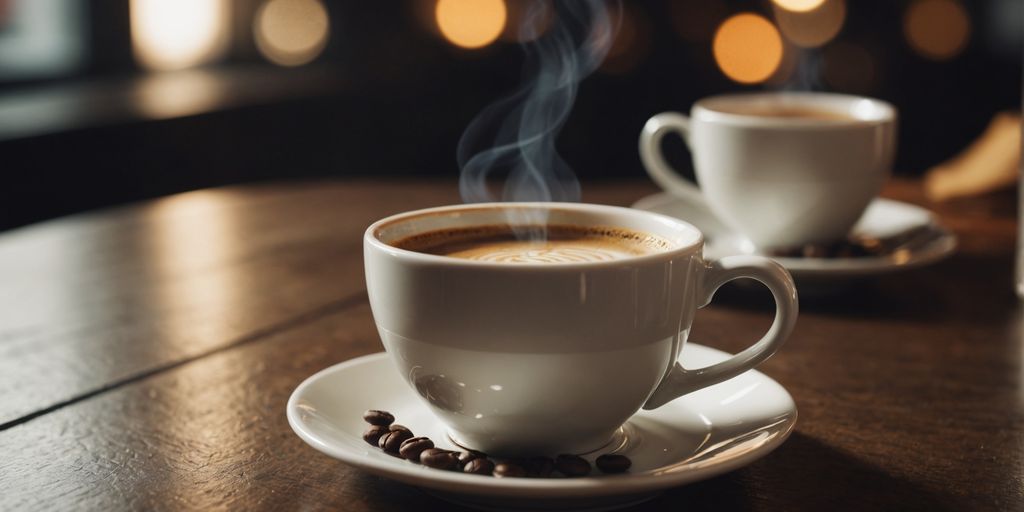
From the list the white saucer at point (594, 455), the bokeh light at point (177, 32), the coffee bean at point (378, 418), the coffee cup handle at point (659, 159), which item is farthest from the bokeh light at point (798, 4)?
the coffee bean at point (378, 418)

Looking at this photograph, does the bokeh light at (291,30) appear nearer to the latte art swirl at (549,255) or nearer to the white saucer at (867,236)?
the white saucer at (867,236)

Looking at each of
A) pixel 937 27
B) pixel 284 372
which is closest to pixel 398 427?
pixel 284 372

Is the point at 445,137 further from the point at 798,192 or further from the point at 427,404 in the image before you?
the point at 427,404

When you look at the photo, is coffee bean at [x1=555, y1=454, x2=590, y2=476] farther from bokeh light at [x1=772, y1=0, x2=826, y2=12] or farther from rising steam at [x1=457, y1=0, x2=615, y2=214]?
bokeh light at [x1=772, y1=0, x2=826, y2=12]

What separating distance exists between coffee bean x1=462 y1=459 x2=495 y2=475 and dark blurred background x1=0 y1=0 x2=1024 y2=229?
2.76 metres

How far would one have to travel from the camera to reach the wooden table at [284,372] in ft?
2.19

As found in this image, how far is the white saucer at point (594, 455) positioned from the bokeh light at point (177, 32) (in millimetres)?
3363

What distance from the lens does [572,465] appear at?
2.11ft

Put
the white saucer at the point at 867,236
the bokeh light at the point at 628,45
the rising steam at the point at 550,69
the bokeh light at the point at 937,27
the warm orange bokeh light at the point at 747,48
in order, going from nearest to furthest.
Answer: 1. the white saucer at the point at 867,236
2. the rising steam at the point at 550,69
3. the bokeh light at the point at 937,27
4. the warm orange bokeh light at the point at 747,48
5. the bokeh light at the point at 628,45

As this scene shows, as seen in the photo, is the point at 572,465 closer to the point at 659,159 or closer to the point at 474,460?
the point at 474,460

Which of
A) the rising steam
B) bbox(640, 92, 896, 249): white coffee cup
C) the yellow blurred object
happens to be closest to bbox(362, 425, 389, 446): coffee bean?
bbox(640, 92, 896, 249): white coffee cup

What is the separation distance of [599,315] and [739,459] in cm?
12

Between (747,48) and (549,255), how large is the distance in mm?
3946

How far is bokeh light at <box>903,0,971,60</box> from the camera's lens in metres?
4.23
